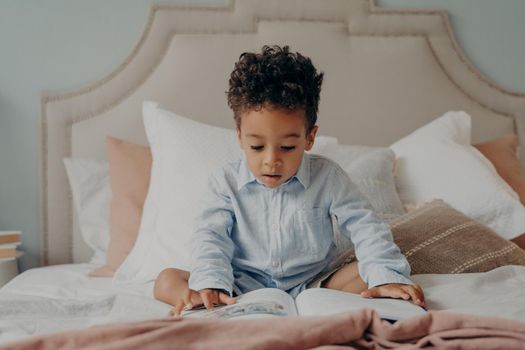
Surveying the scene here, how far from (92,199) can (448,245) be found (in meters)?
1.24

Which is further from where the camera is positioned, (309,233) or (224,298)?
(309,233)

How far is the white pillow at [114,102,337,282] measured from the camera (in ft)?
6.32

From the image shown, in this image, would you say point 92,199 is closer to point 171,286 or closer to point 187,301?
point 171,286

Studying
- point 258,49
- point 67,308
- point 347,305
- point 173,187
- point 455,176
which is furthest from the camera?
point 258,49

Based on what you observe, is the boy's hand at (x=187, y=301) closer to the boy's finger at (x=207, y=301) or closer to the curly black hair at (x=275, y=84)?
the boy's finger at (x=207, y=301)

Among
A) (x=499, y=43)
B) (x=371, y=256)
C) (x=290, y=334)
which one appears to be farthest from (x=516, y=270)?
(x=499, y=43)

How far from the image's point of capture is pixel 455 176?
217 cm

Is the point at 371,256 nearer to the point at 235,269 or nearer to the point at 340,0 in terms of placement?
the point at 235,269

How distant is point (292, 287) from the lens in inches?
65.1

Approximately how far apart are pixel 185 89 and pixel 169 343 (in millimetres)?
1686

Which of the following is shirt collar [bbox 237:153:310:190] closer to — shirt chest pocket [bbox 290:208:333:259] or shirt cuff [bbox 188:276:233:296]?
shirt chest pocket [bbox 290:208:333:259]

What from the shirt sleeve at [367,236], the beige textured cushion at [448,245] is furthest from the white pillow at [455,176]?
the shirt sleeve at [367,236]

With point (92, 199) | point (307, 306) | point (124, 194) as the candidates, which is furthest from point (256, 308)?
point (92, 199)

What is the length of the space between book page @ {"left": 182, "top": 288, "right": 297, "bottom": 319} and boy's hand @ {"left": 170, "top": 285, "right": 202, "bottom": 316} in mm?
16
